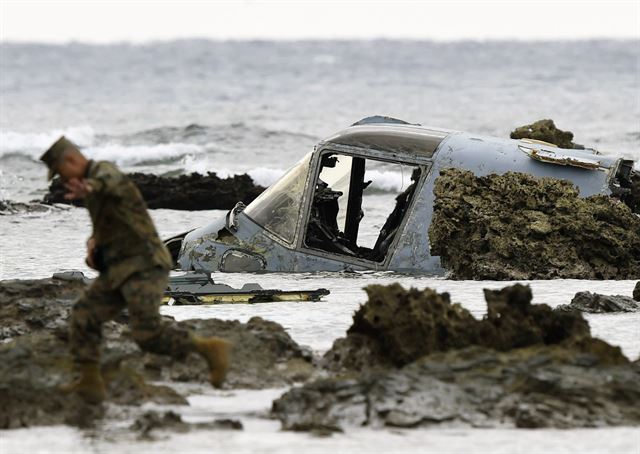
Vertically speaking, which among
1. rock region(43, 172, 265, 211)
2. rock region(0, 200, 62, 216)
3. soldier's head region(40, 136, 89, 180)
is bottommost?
rock region(0, 200, 62, 216)

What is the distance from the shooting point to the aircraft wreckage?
11.7 meters

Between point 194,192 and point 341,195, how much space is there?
7.16 meters

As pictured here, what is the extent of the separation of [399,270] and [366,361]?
12.8 ft

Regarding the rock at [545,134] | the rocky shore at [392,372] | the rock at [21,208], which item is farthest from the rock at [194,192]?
the rocky shore at [392,372]

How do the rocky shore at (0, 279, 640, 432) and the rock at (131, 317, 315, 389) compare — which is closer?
the rocky shore at (0, 279, 640, 432)

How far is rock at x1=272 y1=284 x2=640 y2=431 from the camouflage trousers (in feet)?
1.93

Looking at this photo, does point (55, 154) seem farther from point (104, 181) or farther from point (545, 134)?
point (545, 134)

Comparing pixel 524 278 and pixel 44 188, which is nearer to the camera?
pixel 524 278

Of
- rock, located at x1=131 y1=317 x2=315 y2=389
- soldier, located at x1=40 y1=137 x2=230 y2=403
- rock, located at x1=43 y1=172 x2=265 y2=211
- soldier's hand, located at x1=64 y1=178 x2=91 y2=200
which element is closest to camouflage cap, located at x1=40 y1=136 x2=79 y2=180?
soldier, located at x1=40 y1=137 x2=230 y2=403

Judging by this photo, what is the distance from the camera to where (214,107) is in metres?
50.0

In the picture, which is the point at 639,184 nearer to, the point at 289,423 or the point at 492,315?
the point at 492,315

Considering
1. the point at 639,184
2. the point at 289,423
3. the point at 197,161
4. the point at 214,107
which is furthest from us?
the point at 214,107

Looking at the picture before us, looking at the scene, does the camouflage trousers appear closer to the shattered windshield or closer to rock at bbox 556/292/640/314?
rock at bbox 556/292/640/314

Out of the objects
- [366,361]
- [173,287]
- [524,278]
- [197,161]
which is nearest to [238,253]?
[173,287]
